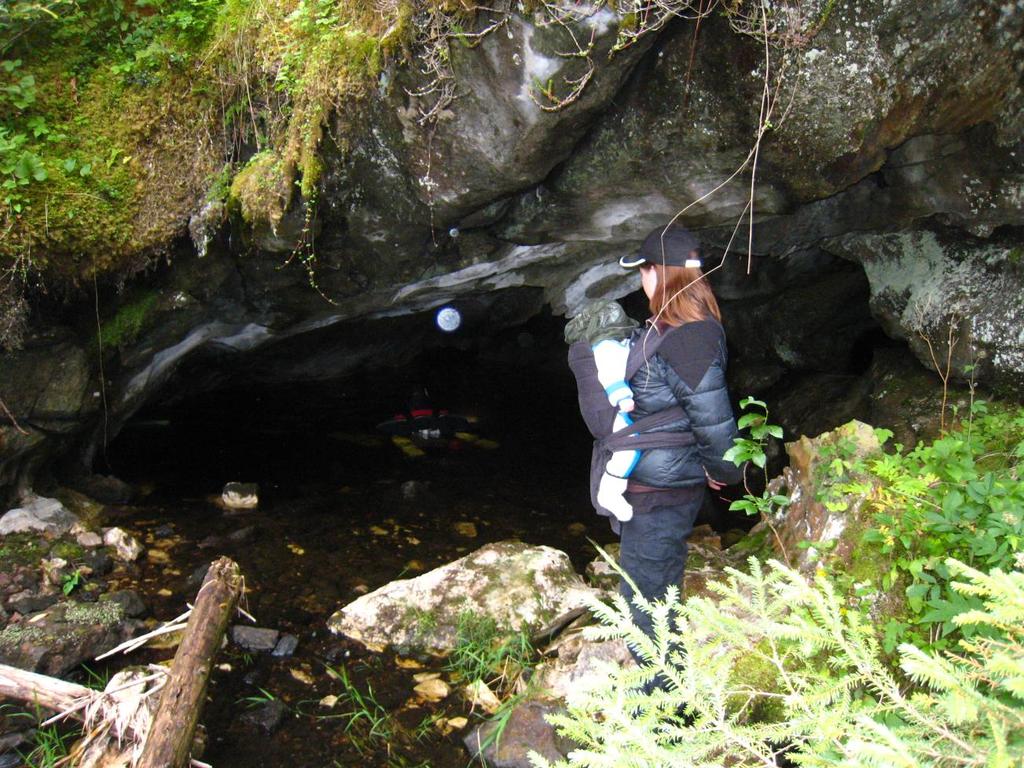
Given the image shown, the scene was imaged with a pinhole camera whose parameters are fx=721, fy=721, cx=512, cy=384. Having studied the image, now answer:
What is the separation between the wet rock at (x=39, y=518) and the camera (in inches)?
246

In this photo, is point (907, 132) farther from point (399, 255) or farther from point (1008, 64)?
point (399, 255)

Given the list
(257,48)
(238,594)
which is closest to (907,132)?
(257,48)

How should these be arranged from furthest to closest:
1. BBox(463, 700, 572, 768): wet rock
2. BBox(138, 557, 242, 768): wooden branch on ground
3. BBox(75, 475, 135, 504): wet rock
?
BBox(75, 475, 135, 504): wet rock < BBox(463, 700, 572, 768): wet rock < BBox(138, 557, 242, 768): wooden branch on ground

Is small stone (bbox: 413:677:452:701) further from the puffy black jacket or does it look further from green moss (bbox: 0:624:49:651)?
green moss (bbox: 0:624:49:651)

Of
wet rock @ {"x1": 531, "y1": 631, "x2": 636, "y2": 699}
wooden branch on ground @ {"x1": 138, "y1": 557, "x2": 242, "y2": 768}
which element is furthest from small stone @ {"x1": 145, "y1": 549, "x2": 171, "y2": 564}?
wet rock @ {"x1": 531, "y1": 631, "x2": 636, "y2": 699}

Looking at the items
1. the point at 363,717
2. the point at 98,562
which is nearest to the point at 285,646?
the point at 363,717

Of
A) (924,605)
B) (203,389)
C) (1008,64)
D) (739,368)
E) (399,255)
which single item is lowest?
(739,368)

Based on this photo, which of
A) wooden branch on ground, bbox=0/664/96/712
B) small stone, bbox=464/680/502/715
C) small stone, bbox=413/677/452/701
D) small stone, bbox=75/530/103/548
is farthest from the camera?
small stone, bbox=75/530/103/548

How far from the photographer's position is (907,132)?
4652 millimetres

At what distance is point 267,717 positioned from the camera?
4.39 m

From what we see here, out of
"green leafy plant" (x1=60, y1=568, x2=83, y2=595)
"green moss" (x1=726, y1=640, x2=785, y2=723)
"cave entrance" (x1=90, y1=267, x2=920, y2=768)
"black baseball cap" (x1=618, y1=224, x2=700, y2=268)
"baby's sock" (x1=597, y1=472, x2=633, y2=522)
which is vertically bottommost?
"cave entrance" (x1=90, y1=267, x2=920, y2=768)

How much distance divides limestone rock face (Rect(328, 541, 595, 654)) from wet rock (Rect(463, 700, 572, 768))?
2.77ft

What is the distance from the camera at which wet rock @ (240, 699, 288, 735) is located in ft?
14.2

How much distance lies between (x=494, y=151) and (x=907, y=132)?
8.96ft
